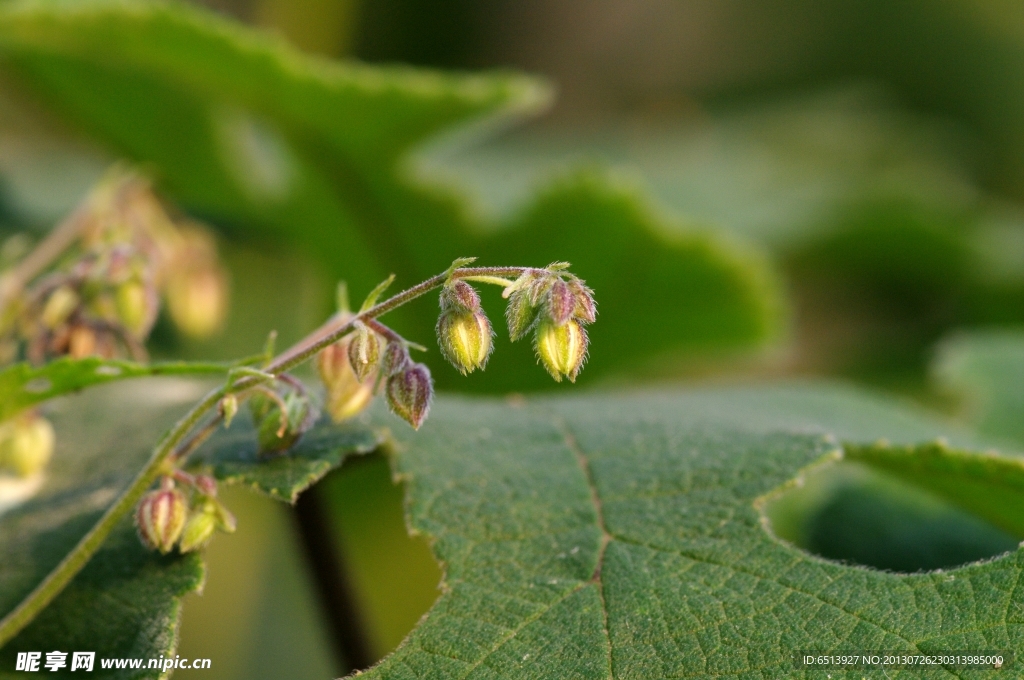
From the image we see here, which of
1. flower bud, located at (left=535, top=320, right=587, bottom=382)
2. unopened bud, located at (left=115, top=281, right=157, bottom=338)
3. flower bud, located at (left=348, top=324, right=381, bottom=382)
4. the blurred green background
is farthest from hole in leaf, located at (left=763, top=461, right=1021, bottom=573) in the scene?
unopened bud, located at (left=115, top=281, right=157, bottom=338)

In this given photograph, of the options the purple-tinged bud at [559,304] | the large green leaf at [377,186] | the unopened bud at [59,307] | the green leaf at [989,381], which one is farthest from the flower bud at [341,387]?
the green leaf at [989,381]

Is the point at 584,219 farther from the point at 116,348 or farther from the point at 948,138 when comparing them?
the point at 948,138

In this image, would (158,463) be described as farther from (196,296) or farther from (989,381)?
(989,381)

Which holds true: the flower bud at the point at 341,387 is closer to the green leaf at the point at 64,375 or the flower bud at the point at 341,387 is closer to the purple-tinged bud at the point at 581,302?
the green leaf at the point at 64,375

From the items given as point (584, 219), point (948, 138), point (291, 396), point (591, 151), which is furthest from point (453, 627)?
point (948, 138)

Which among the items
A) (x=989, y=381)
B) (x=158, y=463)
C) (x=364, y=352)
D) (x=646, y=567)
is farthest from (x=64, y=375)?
(x=989, y=381)
